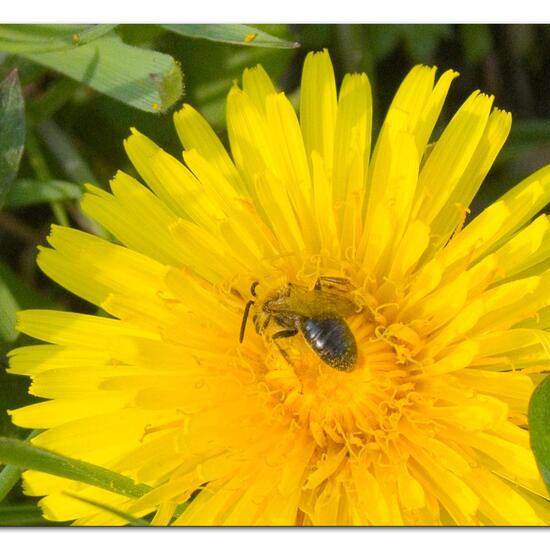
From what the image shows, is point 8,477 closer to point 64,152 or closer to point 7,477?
point 7,477

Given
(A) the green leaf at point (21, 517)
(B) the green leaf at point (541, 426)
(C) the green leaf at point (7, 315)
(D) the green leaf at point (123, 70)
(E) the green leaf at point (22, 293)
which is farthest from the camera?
(E) the green leaf at point (22, 293)

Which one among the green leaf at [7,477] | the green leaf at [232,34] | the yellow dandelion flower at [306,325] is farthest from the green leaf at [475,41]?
the green leaf at [7,477]

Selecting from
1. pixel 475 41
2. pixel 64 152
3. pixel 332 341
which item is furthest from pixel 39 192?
pixel 475 41

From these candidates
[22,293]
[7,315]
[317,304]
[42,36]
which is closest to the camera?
[317,304]

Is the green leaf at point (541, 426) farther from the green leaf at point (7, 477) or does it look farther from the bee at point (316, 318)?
the green leaf at point (7, 477)

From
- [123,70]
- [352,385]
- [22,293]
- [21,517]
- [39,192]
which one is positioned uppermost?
[123,70]

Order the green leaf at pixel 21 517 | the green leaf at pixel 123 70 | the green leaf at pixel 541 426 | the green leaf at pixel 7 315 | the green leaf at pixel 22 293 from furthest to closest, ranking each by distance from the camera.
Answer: the green leaf at pixel 22 293 < the green leaf at pixel 7 315 < the green leaf at pixel 21 517 < the green leaf at pixel 123 70 < the green leaf at pixel 541 426

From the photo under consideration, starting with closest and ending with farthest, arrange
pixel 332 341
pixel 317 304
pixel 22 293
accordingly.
Result: pixel 332 341
pixel 317 304
pixel 22 293
